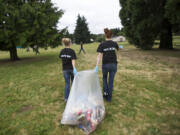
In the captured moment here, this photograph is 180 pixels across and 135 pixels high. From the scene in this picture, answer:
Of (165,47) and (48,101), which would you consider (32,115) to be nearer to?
(48,101)

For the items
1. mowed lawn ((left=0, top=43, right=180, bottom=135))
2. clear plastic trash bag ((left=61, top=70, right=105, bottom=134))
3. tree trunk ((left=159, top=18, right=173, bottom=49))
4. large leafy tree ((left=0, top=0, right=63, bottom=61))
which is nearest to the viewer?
clear plastic trash bag ((left=61, top=70, right=105, bottom=134))

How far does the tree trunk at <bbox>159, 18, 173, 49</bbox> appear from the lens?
633 inches

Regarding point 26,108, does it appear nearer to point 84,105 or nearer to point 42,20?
point 84,105

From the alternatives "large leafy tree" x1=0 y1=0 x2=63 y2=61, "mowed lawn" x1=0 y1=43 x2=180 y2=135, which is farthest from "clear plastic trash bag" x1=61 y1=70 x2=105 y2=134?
"large leafy tree" x1=0 y1=0 x2=63 y2=61

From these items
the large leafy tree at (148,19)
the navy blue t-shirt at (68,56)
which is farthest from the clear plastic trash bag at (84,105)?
the large leafy tree at (148,19)

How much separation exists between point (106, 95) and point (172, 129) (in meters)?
1.62

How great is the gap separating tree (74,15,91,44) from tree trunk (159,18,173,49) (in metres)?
42.4

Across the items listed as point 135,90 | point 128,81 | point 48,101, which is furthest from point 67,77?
point 128,81

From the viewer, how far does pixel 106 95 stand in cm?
347

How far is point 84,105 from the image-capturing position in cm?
237

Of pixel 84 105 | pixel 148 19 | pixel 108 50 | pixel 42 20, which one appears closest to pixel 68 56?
pixel 108 50

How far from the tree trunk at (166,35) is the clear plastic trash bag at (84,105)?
16.6 metres

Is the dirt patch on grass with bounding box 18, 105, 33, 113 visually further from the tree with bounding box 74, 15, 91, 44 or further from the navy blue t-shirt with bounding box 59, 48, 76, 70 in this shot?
the tree with bounding box 74, 15, 91, 44

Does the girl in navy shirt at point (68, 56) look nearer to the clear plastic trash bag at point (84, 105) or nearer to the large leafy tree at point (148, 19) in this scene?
the clear plastic trash bag at point (84, 105)
